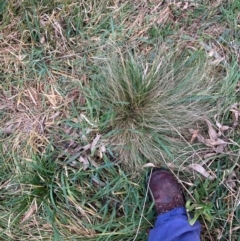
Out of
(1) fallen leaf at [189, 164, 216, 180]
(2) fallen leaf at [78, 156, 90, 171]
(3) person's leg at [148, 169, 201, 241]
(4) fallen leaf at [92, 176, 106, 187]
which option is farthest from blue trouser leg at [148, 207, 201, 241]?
(2) fallen leaf at [78, 156, 90, 171]

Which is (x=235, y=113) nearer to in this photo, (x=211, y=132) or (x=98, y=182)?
(x=211, y=132)

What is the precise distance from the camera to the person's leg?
1891mm

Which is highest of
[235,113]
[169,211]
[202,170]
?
[235,113]

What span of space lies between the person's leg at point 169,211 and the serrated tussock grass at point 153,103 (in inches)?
3.6

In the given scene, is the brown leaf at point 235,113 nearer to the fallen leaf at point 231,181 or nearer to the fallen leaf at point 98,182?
the fallen leaf at point 231,181

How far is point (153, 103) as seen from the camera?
203 cm

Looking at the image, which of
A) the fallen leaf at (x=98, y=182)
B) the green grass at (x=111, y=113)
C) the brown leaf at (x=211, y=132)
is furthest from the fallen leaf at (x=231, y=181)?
the fallen leaf at (x=98, y=182)

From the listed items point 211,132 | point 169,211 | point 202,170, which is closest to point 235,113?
point 211,132

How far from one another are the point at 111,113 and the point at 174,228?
590 millimetres

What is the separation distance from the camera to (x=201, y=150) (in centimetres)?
201

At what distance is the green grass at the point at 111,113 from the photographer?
200 cm

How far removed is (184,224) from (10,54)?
3.91 ft

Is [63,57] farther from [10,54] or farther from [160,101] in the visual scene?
Answer: [160,101]

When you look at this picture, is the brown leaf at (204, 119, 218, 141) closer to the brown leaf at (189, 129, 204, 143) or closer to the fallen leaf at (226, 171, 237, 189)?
the brown leaf at (189, 129, 204, 143)
